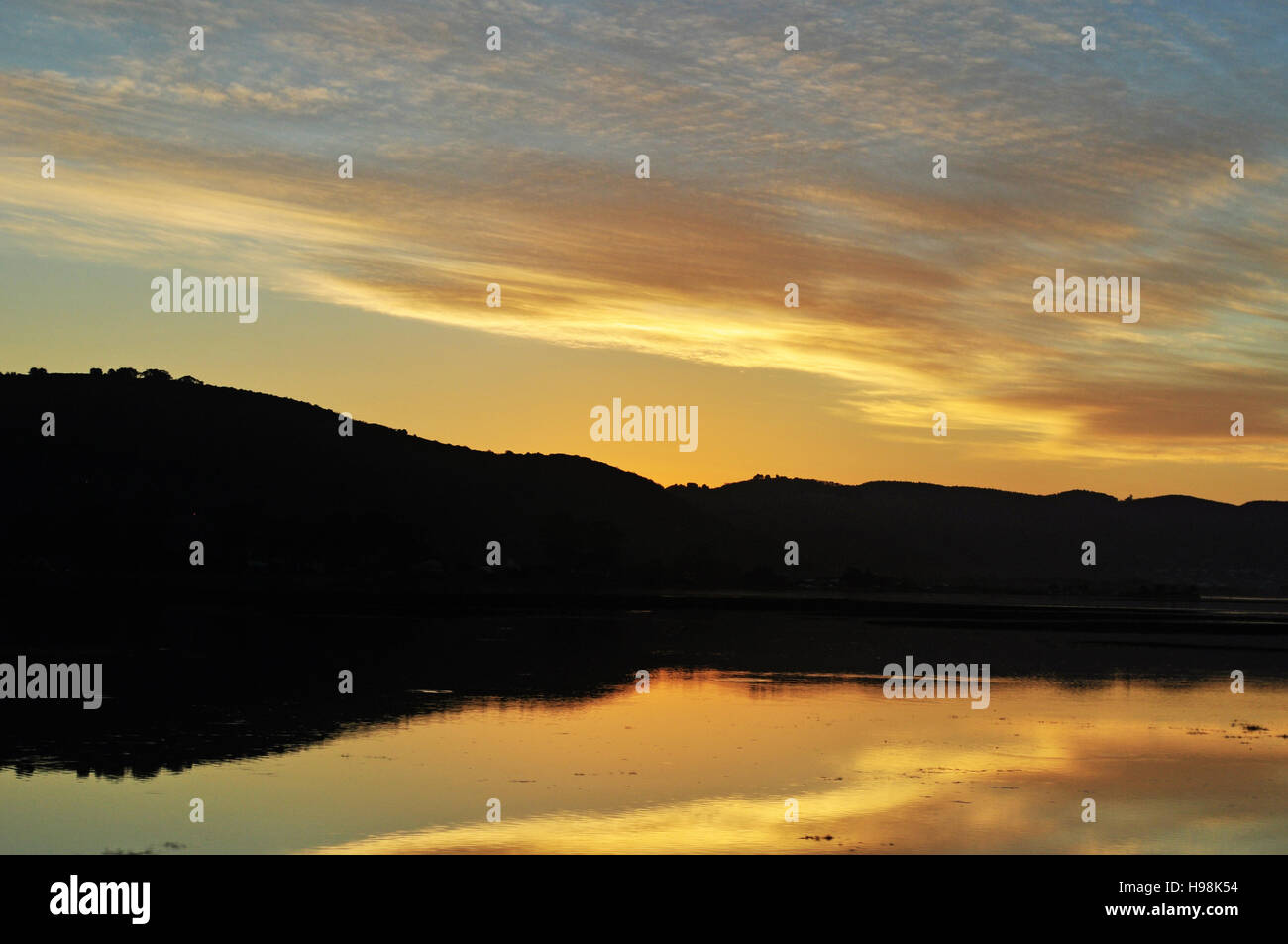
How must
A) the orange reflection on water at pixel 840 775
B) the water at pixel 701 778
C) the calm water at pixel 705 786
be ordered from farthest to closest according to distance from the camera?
1. the orange reflection on water at pixel 840 775
2. the water at pixel 701 778
3. the calm water at pixel 705 786

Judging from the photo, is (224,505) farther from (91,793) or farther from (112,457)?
(91,793)

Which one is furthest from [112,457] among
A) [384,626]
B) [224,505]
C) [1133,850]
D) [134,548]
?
[1133,850]

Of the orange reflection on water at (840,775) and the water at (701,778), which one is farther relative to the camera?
the orange reflection on water at (840,775)

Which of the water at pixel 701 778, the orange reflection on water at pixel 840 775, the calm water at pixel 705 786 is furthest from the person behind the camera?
the orange reflection on water at pixel 840 775

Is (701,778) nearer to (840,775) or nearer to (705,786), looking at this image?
(705,786)

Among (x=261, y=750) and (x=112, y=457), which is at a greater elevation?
(x=112, y=457)
